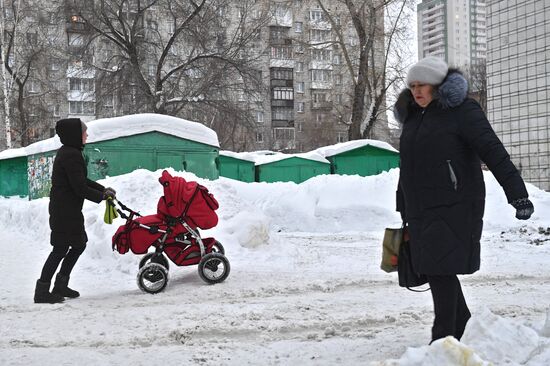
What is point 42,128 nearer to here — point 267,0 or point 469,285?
point 267,0

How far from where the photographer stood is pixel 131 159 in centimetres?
1404

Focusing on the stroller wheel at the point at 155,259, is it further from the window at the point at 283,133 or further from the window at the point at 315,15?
the window at the point at 283,133

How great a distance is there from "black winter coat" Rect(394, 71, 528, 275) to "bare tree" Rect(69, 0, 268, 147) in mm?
22042

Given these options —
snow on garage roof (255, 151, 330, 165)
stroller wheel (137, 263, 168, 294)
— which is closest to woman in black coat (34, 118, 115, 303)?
stroller wheel (137, 263, 168, 294)

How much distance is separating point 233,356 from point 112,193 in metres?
2.53

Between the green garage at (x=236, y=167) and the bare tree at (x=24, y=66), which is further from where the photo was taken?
the bare tree at (x=24, y=66)

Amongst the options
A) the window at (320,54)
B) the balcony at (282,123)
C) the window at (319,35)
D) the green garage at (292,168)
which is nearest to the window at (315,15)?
the window at (319,35)

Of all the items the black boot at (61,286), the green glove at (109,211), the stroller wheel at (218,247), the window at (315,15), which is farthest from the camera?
the window at (315,15)

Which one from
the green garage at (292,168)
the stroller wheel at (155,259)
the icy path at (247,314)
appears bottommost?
the icy path at (247,314)

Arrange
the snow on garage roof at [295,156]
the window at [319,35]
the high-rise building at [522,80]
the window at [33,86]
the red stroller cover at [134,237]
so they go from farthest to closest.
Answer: the window at [33,86] → the window at [319,35] → the high-rise building at [522,80] → the snow on garage roof at [295,156] → the red stroller cover at [134,237]

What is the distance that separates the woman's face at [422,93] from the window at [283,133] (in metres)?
56.5

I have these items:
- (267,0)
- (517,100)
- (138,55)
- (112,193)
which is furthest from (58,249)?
(517,100)

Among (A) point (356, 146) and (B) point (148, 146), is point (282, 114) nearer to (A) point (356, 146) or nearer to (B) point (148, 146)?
(A) point (356, 146)

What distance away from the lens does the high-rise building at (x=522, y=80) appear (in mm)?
25391
